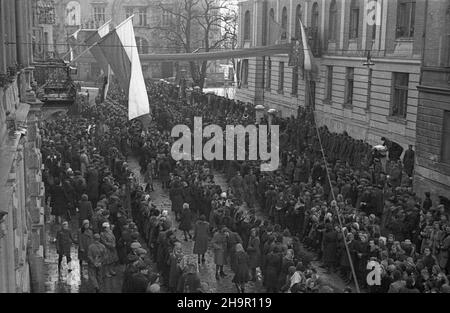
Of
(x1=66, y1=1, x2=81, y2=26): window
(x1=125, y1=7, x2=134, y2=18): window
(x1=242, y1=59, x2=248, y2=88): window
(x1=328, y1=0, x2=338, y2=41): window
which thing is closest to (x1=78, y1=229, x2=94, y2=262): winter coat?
(x1=328, y1=0, x2=338, y2=41): window

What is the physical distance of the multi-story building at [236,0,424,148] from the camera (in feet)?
88.6

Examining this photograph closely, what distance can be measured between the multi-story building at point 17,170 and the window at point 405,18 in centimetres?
1568

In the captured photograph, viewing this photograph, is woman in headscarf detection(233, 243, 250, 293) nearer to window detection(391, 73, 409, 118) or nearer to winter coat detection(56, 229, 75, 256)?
winter coat detection(56, 229, 75, 256)

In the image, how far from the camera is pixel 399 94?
27.9 metres

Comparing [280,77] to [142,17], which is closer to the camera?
[280,77]

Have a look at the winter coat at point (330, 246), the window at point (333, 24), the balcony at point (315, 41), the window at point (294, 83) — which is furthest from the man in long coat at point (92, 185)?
the window at point (294, 83)

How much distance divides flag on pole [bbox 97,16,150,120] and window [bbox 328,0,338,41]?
18.7 meters

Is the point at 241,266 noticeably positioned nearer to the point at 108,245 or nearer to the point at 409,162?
the point at 108,245

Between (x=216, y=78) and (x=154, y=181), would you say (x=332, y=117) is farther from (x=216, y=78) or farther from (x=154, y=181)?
(x=216, y=78)

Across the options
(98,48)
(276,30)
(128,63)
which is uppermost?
(276,30)

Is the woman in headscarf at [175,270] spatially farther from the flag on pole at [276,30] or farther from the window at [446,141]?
the flag on pole at [276,30]

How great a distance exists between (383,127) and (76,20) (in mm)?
41287

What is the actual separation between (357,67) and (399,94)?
3858mm

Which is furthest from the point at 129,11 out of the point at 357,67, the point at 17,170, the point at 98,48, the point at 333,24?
the point at 17,170
